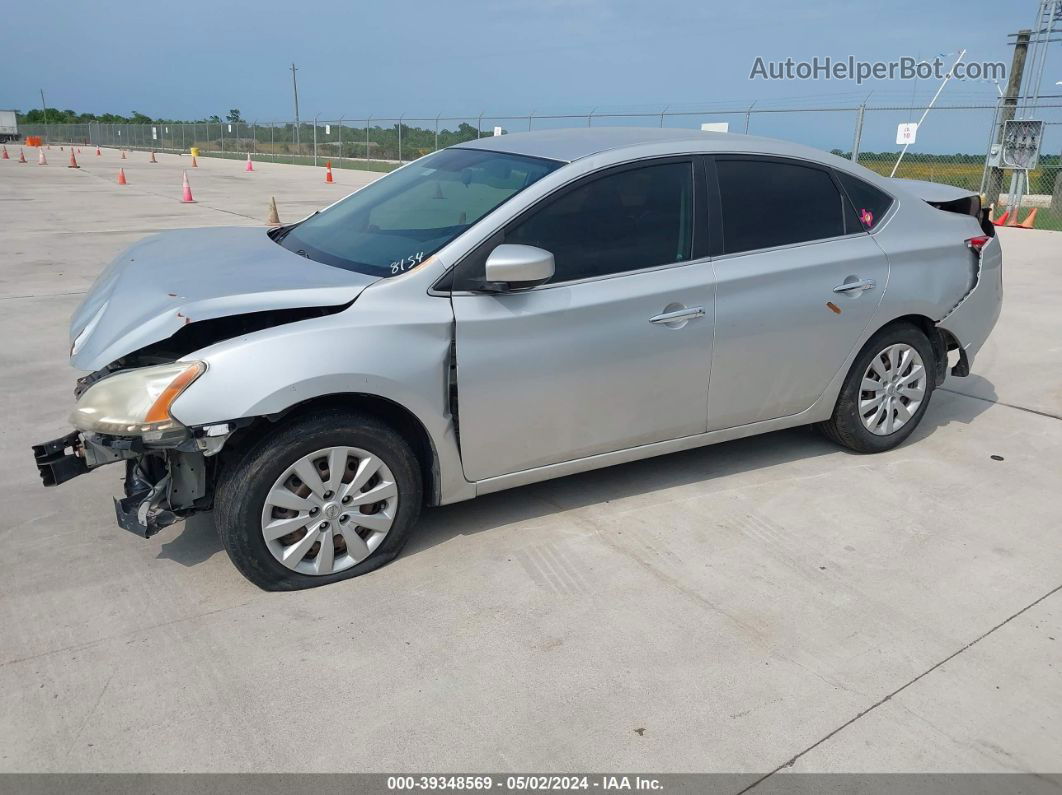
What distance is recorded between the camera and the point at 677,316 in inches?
156

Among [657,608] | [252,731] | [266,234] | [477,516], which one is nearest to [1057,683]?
[657,608]

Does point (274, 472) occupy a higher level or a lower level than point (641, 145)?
lower

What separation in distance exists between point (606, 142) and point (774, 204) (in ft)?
2.99

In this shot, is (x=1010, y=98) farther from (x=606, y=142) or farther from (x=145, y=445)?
(x=145, y=445)

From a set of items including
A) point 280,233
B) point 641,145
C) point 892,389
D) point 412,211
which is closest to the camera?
point 641,145

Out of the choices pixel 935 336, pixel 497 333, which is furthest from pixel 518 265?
pixel 935 336

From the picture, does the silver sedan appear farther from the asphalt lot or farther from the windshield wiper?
the asphalt lot

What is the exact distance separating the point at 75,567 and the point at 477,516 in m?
1.71

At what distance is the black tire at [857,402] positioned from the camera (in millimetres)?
4695

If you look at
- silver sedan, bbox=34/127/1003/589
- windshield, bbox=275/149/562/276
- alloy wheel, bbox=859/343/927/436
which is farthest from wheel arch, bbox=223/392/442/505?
alloy wheel, bbox=859/343/927/436

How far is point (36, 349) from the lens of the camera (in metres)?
6.68

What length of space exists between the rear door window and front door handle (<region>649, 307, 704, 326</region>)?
379 mm

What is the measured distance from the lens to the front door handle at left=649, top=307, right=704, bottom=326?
12.9ft

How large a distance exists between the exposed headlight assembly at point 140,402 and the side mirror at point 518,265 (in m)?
1.14
